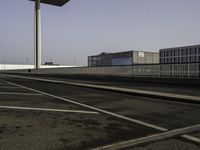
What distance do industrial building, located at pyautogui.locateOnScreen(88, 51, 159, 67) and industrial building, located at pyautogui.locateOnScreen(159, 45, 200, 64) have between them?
9.75 meters

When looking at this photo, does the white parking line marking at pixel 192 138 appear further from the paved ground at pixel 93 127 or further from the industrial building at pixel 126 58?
the industrial building at pixel 126 58

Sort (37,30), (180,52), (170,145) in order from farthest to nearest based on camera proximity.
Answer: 1. (180,52)
2. (37,30)
3. (170,145)

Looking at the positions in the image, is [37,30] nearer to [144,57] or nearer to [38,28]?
[38,28]

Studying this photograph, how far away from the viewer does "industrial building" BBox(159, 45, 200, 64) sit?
105 metres

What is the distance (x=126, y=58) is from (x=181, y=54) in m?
26.3

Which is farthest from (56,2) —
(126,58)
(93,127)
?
(126,58)

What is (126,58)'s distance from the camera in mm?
125750

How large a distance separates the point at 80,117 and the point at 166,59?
117358 millimetres

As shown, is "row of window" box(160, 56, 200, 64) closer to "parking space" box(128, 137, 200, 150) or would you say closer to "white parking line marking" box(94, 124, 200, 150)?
"white parking line marking" box(94, 124, 200, 150)

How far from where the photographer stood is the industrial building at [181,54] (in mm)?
104750

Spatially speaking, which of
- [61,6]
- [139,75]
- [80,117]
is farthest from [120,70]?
[61,6]

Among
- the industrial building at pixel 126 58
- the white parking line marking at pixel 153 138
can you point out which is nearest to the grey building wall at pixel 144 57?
the industrial building at pixel 126 58

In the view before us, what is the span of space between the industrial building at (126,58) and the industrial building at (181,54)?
9.75m

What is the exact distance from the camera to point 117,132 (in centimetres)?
559
